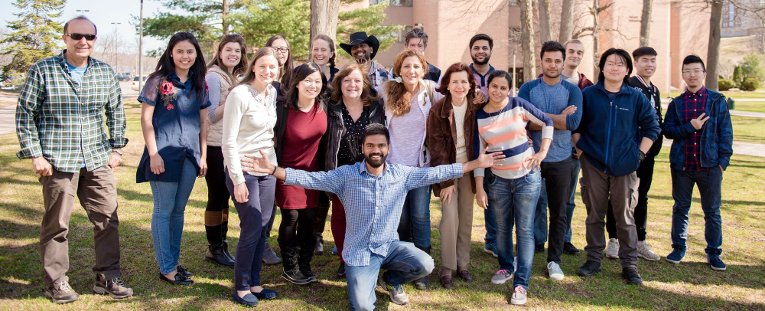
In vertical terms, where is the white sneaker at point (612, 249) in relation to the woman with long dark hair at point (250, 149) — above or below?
below

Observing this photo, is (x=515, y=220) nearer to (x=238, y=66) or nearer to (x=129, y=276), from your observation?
(x=238, y=66)

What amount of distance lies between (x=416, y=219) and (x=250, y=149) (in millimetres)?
1448

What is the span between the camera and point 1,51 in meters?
41.3

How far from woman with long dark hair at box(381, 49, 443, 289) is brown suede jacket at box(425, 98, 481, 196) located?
94mm

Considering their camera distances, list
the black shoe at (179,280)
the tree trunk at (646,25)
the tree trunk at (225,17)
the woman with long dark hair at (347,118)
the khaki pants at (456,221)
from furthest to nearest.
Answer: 1. the tree trunk at (225,17)
2. the tree trunk at (646,25)
3. the khaki pants at (456,221)
4. the black shoe at (179,280)
5. the woman with long dark hair at (347,118)

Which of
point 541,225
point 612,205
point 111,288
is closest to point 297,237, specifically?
point 111,288

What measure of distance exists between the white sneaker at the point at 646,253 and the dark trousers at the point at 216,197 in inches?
155

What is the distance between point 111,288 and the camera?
423 cm

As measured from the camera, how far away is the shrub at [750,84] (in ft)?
154

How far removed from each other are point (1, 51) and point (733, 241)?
157 ft

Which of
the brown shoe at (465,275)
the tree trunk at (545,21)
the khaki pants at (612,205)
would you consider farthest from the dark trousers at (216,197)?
the tree trunk at (545,21)

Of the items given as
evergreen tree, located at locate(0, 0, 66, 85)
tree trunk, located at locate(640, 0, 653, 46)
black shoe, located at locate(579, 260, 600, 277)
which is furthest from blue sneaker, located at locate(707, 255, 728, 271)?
evergreen tree, located at locate(0, 0, 66, 85)

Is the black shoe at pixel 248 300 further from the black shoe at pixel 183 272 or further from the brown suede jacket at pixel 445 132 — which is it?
the brown suede jacket at pixel 445 132

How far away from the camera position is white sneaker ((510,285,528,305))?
4332 mm
